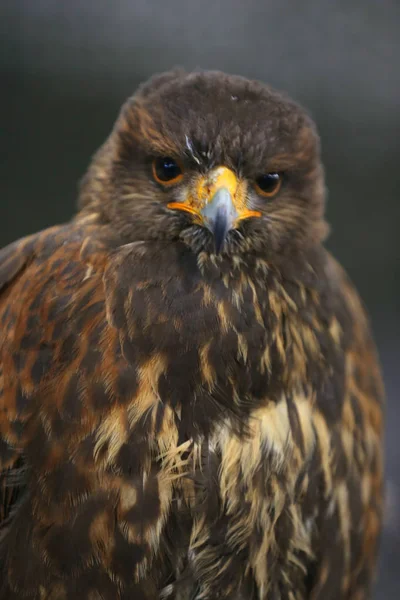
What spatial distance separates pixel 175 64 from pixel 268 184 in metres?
2.46

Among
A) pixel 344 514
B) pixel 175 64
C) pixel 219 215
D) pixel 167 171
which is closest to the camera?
pixel 219 215

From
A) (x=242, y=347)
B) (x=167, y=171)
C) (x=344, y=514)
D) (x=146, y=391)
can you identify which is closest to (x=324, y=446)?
(x=344, y=514)

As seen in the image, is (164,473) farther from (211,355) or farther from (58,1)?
(58,1)

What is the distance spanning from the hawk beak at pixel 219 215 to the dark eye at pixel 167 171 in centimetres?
12

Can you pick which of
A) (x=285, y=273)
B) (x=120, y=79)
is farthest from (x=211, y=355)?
(x=120, y=79)

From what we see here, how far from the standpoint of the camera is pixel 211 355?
1.79 m

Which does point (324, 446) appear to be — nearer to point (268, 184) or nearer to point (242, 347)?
point (242, 347)

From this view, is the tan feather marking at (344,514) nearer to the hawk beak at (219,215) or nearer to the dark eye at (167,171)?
the hawk beak at (219,215)

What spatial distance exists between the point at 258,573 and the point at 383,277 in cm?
324

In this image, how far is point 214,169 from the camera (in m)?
1.79

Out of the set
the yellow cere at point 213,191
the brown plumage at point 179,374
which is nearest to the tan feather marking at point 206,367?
the brown plumage at point 179,374

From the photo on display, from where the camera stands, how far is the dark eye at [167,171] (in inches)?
72.1

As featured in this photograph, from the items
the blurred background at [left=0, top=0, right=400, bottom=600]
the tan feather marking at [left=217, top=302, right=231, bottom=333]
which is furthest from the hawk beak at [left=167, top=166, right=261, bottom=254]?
the blurred background at [left=0, top=0, right=400, bottom=600]

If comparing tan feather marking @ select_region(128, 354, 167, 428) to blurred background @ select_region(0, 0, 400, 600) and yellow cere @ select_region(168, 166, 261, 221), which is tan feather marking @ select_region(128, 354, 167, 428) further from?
blurred background @ select_region(0, 0, 400, 600)
